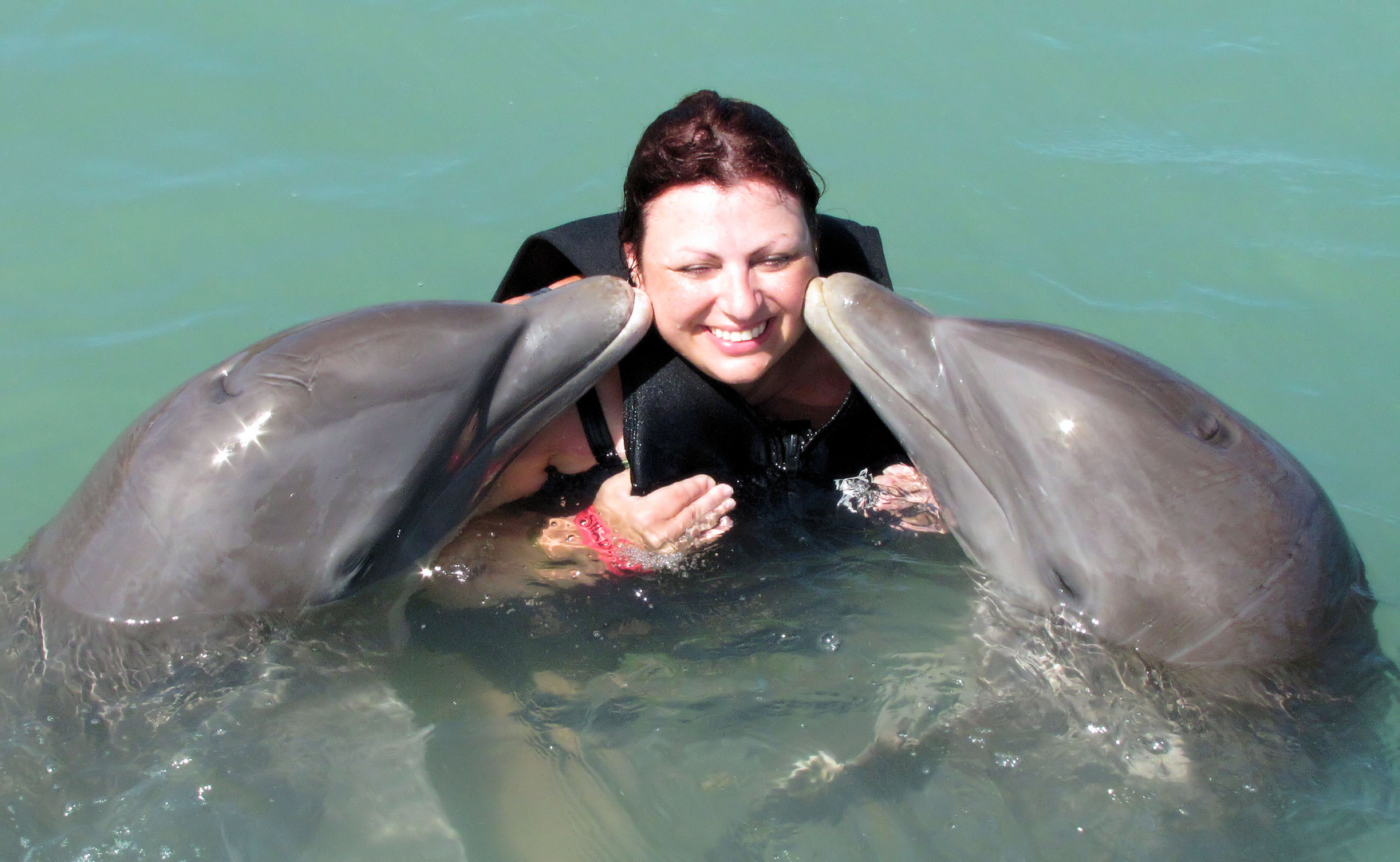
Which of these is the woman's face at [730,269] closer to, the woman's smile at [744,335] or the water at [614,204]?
the woman's smile at [744,335]

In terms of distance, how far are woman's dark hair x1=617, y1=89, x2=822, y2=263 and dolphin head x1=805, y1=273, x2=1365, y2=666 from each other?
85 centimetres

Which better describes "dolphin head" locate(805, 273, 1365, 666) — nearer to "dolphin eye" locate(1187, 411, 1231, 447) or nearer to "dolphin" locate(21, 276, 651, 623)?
"dolphin eye" locate(1187, 411, 1231, 447)

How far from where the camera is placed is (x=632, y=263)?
202 inches

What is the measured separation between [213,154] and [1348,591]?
297 inches

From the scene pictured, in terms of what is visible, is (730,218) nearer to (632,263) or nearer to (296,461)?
(632,263)

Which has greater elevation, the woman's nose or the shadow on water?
the woman's nose

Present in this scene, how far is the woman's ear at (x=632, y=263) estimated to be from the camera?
5027 mm

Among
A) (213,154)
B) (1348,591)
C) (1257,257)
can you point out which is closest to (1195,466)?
(1348,591)

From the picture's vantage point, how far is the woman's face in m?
4.67

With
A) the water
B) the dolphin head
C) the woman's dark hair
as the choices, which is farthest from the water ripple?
the dolphin head

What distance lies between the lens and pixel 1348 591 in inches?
160

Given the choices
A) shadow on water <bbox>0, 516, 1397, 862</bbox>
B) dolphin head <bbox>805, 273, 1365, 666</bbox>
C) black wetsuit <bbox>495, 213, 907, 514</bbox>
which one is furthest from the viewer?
black wetsuit <bbox>495, 213, 907, 514</bbox>

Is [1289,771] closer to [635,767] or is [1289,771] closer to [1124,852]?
[1124,852]

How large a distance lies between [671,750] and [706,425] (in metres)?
1.43
